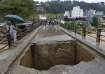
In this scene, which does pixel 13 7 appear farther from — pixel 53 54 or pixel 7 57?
pixel 7 57

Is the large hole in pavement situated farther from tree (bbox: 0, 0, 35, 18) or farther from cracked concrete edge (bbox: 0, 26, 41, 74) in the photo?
tree (bbox: 0, 0, 35, 18)

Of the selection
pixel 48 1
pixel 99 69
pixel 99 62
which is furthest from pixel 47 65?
pixel 48 1

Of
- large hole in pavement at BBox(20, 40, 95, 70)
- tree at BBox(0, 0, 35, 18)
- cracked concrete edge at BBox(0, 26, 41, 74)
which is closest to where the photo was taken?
cracked concrete edge at BBox(0, 26, 41, 74)

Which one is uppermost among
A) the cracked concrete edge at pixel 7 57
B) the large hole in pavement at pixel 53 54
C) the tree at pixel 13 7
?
the tree at pixel 13 7

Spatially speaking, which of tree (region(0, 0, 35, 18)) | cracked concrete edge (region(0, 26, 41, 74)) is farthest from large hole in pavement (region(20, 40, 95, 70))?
tree (region(0, 0, 35, 18))

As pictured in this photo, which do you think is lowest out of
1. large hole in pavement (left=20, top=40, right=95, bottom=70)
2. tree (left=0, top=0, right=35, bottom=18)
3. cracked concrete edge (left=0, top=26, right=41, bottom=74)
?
large hole in pavement (left=20, top=40, right=95, bottom=70)

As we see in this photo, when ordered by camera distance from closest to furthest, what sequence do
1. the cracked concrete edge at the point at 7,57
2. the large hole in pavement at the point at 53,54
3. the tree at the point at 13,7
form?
the cracked concrete edge at the point at 7,57
the large hole in pavement at the point at 53,54
the tree at the point at 13,7

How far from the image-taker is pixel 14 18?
18.6 metres

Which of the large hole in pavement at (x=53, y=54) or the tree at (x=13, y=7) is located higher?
the tree at (x=13, y=7)

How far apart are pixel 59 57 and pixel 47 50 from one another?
990mm

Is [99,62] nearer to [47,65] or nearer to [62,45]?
[47,65]

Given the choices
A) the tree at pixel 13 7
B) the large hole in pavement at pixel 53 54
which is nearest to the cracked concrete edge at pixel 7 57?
the large hole in pavement at pixel 53 54

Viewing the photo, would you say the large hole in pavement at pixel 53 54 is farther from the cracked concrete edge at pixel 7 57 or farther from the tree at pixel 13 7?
the tree at pixel 13 7

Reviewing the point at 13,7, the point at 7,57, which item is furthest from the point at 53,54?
the point at 13,7
